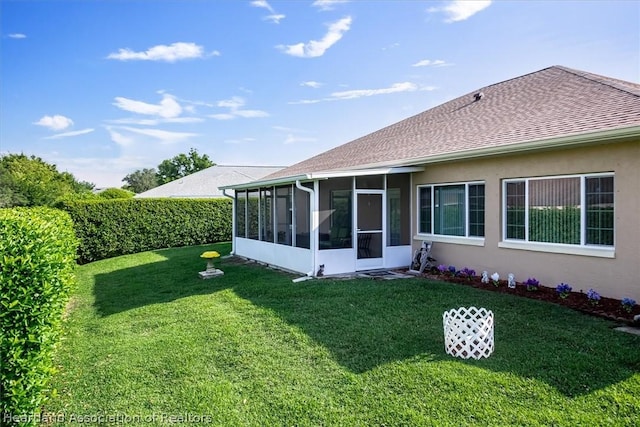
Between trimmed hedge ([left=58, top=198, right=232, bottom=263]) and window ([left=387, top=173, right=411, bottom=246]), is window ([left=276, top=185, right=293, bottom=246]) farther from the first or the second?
trimmed hedge ([left=58, top=198, right=232, bottom=263])

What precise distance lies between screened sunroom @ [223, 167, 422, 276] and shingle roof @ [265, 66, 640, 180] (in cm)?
102

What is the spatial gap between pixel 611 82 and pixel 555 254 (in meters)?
4.78

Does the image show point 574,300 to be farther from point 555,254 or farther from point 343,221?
point 343,221

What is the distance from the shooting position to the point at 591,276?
739cm

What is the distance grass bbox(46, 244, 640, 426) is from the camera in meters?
3.79

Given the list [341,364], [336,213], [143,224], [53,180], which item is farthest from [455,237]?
[53,180]

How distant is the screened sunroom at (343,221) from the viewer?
34.0 ft

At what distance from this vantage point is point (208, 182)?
95.2 ft

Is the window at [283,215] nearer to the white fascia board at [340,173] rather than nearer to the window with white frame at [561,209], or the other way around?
the white fascia board at [340,173]

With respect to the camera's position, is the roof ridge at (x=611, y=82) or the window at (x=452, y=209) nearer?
the roof ridge at (x=611, y=82)

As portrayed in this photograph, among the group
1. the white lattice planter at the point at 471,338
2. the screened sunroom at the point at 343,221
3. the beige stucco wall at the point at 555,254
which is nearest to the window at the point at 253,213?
→ the screened sunroom at the point at 343,221

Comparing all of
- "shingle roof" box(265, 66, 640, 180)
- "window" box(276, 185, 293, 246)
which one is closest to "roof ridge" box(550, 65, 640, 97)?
"shingle roof" box(265, 66, 640, 180)

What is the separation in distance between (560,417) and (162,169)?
76649mm

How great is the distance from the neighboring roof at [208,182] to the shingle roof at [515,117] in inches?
578
